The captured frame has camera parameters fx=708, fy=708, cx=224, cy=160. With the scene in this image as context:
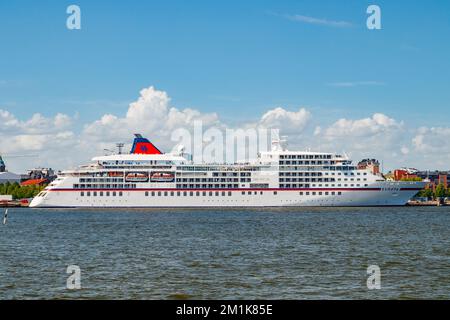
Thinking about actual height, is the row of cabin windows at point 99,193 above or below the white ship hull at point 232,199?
above

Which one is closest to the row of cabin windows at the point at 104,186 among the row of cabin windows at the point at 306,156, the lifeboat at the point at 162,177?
the lifeboat at the point at 162,177

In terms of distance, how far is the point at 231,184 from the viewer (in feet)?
342

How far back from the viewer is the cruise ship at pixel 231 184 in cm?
10169

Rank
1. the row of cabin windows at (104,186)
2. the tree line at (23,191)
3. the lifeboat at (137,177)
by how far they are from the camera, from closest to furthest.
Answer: the row of cabin windows at (104,186) → the lifeboat at (137,177) → the tree line at (23,191)

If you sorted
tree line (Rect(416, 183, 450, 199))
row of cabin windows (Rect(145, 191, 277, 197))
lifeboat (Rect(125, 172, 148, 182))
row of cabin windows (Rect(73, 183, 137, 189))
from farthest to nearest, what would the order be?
1. tree line (Rect(416, 183, 450, 199))
2. lifeboat (Rect(125, 172, 148, 182))
3. row of cabin windows (Rect(73, 183, 137, 189))
4. row of cabin windows (Rect(145, 191, 277, 197))

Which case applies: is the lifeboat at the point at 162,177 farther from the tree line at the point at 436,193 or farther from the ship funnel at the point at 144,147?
the tree line at the point at 436,193

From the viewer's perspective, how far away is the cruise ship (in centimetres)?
10169

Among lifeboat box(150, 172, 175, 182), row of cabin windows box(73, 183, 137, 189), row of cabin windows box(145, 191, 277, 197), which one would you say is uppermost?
lifeboat box(150, 172, 175, 182)

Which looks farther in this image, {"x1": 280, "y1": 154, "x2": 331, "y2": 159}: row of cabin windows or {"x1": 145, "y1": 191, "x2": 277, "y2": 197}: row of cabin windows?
{"x1": 280, "y1": 154, "x2": 331, "y2": 159}: row of cabin windows

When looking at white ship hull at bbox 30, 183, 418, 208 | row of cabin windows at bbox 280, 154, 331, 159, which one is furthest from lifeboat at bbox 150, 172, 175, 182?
row of cabin windows at bbox 280, 154, 331, 159

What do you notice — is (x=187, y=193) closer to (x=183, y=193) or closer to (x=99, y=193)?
(x=183, y=193)

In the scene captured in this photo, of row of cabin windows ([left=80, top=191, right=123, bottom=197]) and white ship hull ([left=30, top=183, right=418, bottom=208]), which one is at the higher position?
row of cabin windows ([left=80, top=191, right=123, bottom=197])

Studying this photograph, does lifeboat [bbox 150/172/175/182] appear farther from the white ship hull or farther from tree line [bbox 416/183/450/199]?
tree line [bbox 416/183/450/199]
